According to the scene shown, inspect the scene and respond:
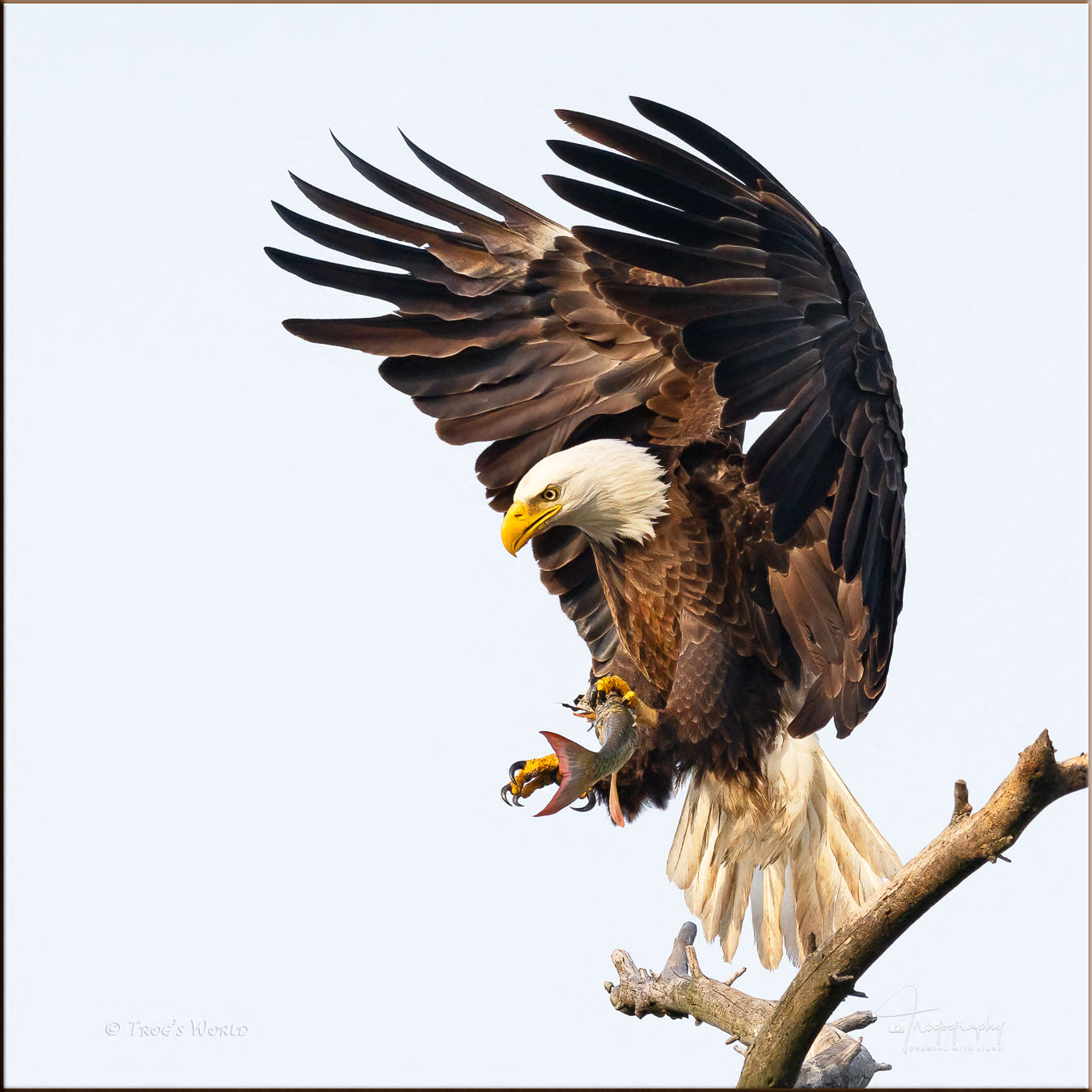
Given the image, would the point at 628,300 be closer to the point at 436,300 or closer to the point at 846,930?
the point at 436,300

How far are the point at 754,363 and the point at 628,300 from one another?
0.35 metres

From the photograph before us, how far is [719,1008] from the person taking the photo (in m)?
4.01

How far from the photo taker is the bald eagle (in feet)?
11.3

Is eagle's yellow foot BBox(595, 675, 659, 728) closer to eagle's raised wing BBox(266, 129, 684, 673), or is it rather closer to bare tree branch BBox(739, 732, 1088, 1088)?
eagle's raised wing BBox(266, 129, 684, 673)

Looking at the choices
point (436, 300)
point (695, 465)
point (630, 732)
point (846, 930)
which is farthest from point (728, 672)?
point (436, 300)

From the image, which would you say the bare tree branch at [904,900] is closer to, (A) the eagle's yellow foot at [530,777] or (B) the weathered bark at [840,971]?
(B) the weathered bark at [840,971]

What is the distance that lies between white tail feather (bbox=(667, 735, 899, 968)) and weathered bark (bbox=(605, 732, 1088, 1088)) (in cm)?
38

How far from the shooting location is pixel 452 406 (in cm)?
443

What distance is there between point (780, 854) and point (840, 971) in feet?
4.15

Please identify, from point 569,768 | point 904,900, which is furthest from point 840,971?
point 569,768

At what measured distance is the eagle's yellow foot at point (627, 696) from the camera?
411 cm

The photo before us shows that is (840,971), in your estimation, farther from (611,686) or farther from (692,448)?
(692,448)

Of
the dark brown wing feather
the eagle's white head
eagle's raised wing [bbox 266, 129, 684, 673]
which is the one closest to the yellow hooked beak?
the eagle's white head

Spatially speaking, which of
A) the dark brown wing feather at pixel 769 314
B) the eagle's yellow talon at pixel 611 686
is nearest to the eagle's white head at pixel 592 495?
the eagle's yellow talon at pixel 611 686
